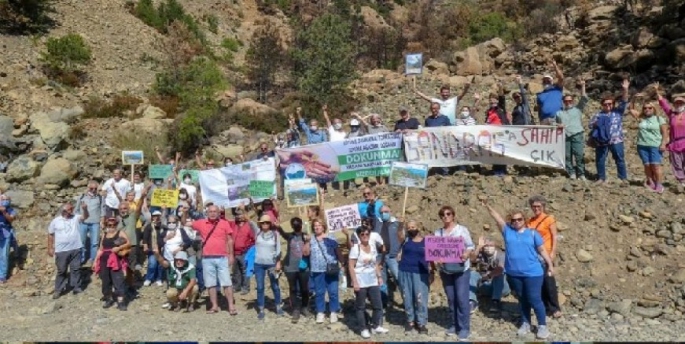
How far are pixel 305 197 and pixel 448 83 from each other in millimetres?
13778

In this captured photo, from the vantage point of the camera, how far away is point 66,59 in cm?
2900

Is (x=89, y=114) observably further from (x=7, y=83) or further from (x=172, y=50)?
(x=172, y=50)

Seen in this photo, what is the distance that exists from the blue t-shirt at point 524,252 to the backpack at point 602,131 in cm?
440

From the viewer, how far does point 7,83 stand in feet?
82.6

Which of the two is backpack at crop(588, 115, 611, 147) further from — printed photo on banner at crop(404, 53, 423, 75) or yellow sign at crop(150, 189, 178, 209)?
printed photo on banner at crop(404, 53, 423, 75)

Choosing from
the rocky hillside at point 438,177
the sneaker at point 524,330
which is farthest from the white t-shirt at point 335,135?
the sneaker at point 524,330

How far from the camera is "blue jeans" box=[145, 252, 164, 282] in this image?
10721 millimetres

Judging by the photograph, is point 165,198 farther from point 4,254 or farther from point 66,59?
point 66,59

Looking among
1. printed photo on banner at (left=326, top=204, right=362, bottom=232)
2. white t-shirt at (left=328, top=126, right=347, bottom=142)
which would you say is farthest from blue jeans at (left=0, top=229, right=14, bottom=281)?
printed photo on banner at (left=326, top=204, right=362, bottom=232)

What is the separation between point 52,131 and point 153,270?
11.7m

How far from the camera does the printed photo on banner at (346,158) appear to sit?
1237 centimetres

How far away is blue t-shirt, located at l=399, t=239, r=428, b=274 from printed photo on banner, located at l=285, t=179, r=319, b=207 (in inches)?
90.3

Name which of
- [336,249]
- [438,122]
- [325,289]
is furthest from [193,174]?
[336,249]

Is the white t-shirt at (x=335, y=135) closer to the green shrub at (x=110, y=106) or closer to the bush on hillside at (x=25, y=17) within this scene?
the green shrub at (x=110, y=106)
